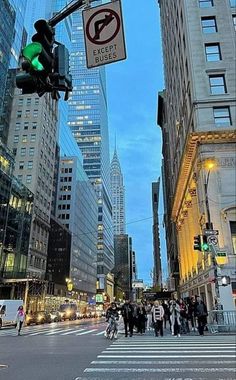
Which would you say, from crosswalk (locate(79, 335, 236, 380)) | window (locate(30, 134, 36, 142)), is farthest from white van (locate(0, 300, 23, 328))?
window (locate(30, 134, 36, 142))

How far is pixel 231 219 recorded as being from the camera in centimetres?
3189

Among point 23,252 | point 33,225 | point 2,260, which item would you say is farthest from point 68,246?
point 2,260

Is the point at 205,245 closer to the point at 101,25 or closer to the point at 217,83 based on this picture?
the point at 101,25

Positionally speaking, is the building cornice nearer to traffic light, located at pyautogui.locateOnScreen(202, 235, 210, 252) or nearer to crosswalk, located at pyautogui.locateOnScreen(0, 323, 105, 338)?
traffic light, located at pyautogui.locateOnScreen(202, 235, 210, 252)

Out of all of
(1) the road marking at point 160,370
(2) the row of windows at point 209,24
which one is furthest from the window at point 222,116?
(1) the road marking at point 160,370

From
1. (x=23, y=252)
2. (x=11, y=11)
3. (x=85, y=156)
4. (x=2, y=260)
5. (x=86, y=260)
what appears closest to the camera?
(x=2, y=260)

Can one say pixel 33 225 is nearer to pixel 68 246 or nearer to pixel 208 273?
pixel 68 246

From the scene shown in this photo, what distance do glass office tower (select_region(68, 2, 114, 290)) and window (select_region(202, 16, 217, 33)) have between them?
422 feet

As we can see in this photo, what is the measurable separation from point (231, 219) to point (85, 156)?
14273 centimetres

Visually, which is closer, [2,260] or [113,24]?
[113,24]

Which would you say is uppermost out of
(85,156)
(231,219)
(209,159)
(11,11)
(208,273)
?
(85,156)

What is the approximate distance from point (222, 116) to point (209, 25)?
34.5ft

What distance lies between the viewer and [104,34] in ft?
19.9

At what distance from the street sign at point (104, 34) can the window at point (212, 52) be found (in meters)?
33.0
